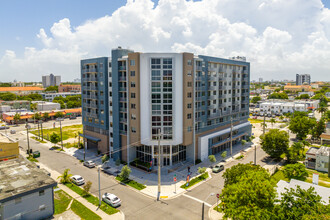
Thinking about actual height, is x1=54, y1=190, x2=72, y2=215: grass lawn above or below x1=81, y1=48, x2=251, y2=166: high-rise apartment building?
below

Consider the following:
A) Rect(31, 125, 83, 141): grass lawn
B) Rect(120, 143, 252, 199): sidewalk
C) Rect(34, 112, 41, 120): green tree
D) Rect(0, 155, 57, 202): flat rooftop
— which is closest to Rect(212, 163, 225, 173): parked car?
Rect(120, 143, 252, 199): sidewalk

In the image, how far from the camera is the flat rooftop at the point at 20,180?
96.8 ft

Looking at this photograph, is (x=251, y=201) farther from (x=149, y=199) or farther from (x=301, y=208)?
(x=149, y=199)

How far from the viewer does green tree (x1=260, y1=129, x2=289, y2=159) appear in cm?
5556

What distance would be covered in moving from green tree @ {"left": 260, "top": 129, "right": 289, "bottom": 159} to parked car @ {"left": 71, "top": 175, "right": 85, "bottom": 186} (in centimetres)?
4414

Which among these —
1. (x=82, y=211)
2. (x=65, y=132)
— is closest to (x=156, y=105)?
(x=82, y=211)

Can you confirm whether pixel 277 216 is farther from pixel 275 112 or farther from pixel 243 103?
pixel 275 112

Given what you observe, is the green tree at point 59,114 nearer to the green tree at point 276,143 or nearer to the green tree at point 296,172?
the green tree at point 276,143

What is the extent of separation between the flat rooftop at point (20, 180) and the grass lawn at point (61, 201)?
4.98 meters

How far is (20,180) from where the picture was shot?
33.0 m

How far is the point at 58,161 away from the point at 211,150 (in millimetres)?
Answer: 39554

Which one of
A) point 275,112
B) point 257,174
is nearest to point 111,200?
point 257,174

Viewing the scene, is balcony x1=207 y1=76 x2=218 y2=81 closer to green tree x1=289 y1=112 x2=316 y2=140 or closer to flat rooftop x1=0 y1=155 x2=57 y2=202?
green tree x1=289 y1=112 x2=316 y2=140

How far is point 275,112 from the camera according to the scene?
143 metres
